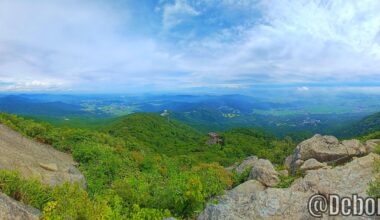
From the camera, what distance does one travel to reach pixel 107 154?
67.0 ft

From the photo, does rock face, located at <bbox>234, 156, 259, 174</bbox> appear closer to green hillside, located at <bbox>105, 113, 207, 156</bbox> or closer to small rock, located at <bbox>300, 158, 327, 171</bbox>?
small rock, located at <bbox>300, 158, 327, 171</bbox>

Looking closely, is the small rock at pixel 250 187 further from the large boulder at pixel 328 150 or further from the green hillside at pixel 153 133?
the green hillside at pixel 153 133

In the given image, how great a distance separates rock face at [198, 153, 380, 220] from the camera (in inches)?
377

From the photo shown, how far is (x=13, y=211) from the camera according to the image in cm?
717

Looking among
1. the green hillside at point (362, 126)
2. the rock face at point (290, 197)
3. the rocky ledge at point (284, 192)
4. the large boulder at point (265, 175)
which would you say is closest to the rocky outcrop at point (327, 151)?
the rocky ledge at point (284, 192)

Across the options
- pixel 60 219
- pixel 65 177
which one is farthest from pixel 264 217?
pixel 65 177

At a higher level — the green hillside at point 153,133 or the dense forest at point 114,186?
the dense forest at point 114,186

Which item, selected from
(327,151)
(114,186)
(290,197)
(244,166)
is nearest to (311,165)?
(327,151)

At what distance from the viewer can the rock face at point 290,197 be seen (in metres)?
9.59

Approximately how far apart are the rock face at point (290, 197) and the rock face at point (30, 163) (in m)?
7.48

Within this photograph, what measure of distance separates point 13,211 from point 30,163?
784cm

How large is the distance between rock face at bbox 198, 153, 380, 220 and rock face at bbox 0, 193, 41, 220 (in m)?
5.40

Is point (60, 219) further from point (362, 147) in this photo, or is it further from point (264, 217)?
point (362, 147)

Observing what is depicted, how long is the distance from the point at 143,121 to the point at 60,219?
6253 inches
